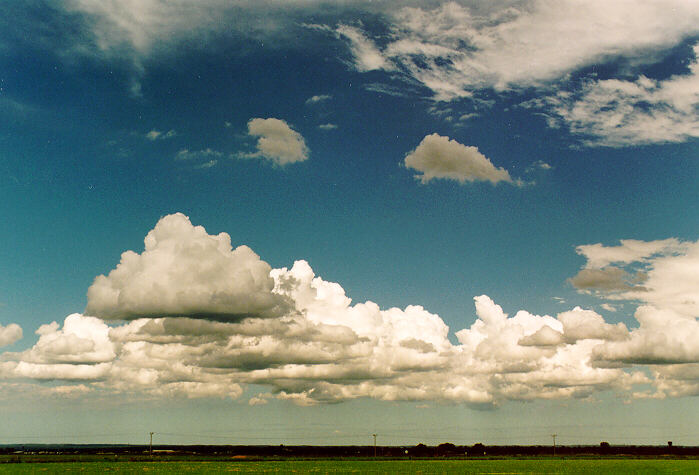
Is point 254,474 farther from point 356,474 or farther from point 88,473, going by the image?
point 88,473

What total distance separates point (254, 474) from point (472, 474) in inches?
1972

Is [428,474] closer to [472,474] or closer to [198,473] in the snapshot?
[472,474]

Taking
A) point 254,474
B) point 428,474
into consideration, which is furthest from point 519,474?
point 254,474

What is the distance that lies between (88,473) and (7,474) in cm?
2289

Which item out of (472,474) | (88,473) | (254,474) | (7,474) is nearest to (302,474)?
(254,474)

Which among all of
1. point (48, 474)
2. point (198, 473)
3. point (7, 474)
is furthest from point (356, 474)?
point (7, 474)

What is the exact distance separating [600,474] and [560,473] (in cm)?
917

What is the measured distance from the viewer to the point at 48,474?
146750mm

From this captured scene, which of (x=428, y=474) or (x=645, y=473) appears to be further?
(x=645, y=473)

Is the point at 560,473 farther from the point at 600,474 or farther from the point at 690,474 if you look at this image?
the point at 690,474

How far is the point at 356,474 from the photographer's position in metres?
141

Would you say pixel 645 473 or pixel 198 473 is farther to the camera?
pixel 645 473

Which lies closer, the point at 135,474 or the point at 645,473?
the point at 135,474

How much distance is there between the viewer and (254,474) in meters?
143
